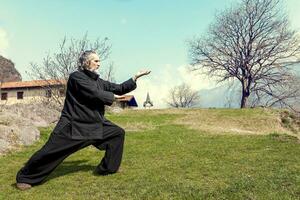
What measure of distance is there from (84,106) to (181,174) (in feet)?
7.51

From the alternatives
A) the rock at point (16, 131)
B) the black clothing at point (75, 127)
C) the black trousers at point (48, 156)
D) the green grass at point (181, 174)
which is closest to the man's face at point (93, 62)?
the black clothing at point (75, 127)

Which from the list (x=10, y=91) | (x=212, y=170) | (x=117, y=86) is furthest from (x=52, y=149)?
(x=10, y=91)

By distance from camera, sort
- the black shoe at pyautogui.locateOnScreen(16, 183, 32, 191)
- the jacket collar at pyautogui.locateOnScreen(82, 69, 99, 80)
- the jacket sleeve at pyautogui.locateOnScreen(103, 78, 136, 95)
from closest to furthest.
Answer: the black shoe at pyautogui.locateOnScreen(16, 183, 32, 191) → the jacket collar at pyautogui.locateOnScreen(82, 69, 99, 80) → the jacket sleeve at pyautogui.locateOnScreen(103, 78, 136, 95)

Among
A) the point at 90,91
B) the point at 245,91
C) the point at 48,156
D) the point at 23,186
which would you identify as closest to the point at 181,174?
the point at 90,91

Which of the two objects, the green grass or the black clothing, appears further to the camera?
the black clothing

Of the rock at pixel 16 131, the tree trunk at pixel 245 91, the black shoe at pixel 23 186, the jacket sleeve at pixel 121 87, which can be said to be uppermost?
the tree trunk at pixel 245 91

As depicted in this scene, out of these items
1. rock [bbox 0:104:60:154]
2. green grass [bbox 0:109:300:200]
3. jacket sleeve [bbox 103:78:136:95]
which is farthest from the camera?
rock [bbox 0:104:60:154]

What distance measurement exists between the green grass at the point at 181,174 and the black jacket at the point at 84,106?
989mm

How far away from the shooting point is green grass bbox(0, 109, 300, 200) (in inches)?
267

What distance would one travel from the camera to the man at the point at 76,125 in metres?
7.71

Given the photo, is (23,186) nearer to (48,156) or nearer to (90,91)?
(48,156)

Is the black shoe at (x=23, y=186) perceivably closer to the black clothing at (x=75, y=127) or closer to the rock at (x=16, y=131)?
the black clothing at (x=75, y=127)

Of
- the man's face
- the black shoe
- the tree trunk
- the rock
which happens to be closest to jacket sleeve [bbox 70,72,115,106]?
the man's face

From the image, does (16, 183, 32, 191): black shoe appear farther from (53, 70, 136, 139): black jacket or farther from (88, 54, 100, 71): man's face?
(88, 54, 100, 71): man's face
